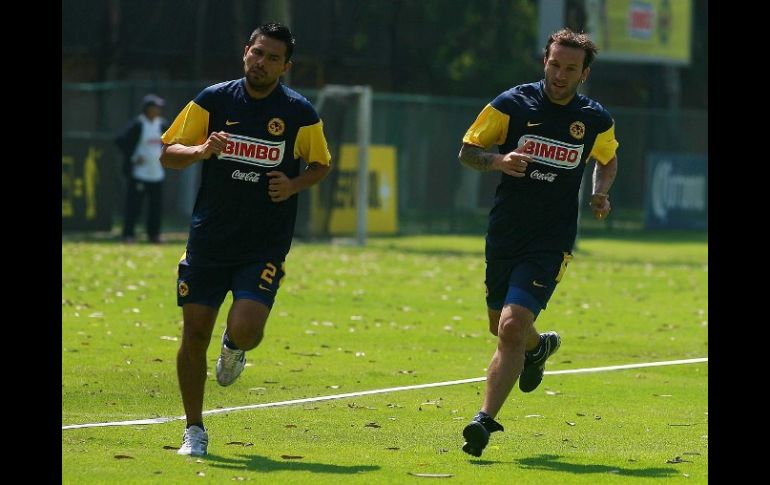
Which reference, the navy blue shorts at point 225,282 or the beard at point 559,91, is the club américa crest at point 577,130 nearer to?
the beard at point 559,91

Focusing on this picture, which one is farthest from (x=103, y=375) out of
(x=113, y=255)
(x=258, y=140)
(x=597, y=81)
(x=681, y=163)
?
(x=597, y=81)

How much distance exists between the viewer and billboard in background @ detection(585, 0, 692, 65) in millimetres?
36469

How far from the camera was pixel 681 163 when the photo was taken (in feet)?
122

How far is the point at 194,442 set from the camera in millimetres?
8625

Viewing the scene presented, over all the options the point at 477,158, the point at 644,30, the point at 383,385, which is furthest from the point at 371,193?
the point at 477,158

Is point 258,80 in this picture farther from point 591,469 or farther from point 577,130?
point 591,469

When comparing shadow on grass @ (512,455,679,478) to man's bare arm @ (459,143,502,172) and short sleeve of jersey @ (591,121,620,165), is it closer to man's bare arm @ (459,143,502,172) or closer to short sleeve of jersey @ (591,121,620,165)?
man's bare arm @ (459,143,502,172)

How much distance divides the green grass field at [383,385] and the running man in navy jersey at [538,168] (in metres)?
0.87

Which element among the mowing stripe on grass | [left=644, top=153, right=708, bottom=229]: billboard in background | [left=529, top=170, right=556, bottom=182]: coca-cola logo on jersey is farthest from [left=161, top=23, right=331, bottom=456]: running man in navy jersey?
[left=644, top=153, right=708, bottom=229]: billboard in background

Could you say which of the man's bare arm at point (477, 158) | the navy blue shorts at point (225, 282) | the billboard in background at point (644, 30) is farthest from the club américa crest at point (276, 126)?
the billboard in background at point (644, 30)

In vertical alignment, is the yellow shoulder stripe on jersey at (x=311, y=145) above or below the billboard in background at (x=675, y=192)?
above

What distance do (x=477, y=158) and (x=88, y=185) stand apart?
19.8 metres

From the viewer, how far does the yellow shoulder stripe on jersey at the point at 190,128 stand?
8961 mm
